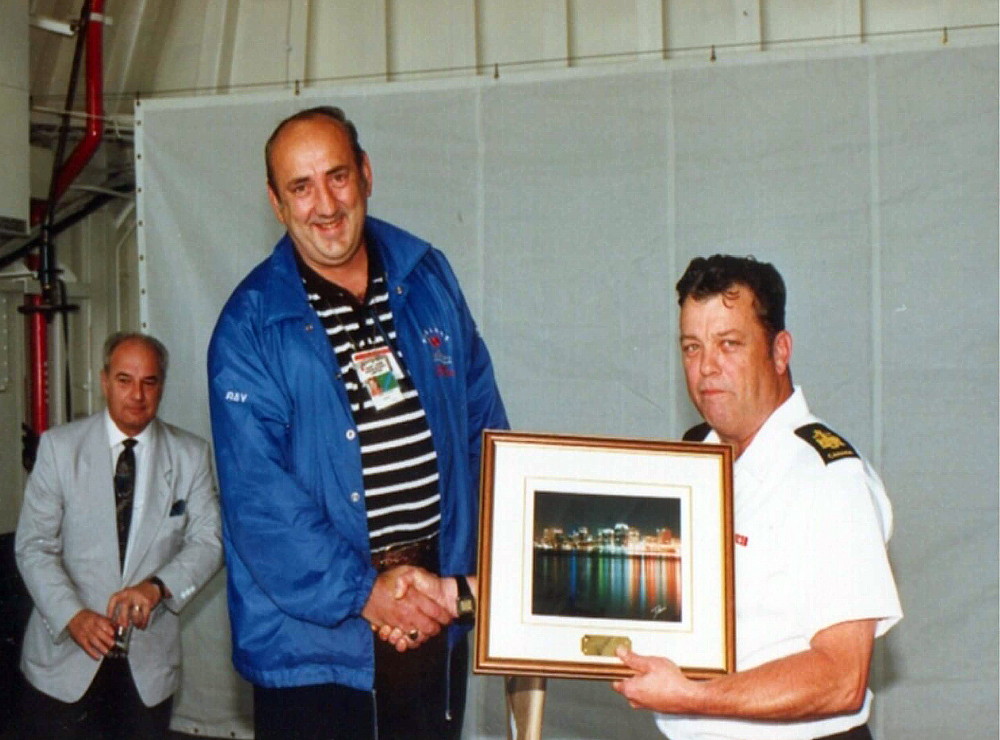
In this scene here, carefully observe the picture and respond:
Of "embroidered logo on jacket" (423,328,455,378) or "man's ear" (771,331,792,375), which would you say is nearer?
"man's ear" (771,331,792,375)

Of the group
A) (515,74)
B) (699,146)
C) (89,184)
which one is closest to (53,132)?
(89,184)

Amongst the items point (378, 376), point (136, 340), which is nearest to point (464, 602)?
point (378, 376)

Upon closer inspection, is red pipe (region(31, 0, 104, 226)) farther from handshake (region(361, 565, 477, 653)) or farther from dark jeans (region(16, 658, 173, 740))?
handshake (region(361, 565, 477, 653))

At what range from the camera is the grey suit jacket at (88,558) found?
296 cm

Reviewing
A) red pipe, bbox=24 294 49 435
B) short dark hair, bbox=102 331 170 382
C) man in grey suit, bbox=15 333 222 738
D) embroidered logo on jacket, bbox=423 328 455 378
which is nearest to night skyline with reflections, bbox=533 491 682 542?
embroidered logo on jacket, bbox=423 328 455 378

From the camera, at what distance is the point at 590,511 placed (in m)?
1.68

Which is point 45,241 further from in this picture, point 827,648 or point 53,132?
point 827,648

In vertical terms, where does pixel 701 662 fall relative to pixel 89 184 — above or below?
below

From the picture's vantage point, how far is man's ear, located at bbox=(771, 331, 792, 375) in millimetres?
1724

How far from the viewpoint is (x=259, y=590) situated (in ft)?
6.93

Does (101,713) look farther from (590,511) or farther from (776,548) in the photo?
(776,548)

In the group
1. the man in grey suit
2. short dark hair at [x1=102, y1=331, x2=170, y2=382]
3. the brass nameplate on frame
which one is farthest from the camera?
short dark hair at [x1=102, y1=331, x2=170, y2=382]

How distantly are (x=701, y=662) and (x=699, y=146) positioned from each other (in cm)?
A: 238

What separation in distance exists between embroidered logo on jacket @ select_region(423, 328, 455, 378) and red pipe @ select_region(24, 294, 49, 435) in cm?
275
